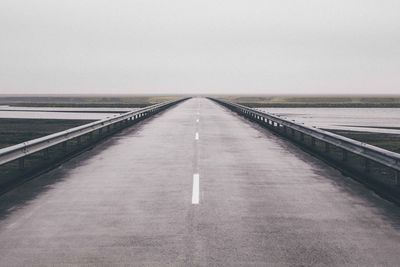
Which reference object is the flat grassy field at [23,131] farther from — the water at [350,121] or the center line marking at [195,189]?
the water at [350,121]

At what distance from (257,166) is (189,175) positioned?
216cm

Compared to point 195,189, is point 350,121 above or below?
below

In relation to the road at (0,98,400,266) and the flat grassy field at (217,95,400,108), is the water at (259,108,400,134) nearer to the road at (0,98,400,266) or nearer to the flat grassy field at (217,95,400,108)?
the road at (0,98,400,266)

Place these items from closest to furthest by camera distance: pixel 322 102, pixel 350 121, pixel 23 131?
pixel 23 131 < pixel 350 121 < pixel 322 102

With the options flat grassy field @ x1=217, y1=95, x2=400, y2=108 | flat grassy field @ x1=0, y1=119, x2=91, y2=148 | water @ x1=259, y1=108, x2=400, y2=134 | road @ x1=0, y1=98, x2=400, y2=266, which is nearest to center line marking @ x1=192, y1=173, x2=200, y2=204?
road @ x1=0, y1=98, x2=400, y2=266

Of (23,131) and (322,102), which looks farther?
(322,102)

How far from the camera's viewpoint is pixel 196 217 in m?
6.48

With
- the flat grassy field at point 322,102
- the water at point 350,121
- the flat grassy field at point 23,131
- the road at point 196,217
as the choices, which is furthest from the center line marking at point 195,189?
the flat grassy field at point 322,102

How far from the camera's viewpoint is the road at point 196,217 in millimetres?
4969

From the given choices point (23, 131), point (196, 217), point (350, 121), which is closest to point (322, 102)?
point (350, 121)

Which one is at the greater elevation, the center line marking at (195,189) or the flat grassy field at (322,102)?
the center line marking at (195,189)

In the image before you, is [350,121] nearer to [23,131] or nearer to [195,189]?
[23,131]

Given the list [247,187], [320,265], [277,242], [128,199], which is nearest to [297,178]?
[247,187]

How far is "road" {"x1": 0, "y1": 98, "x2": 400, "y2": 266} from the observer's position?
497 centimetres
